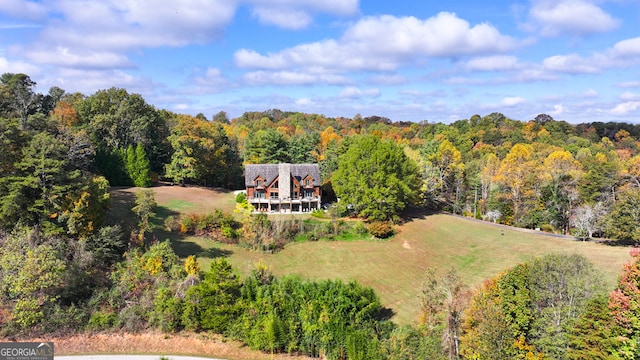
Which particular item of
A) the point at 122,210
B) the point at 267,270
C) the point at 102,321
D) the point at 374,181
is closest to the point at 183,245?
the point at 122,210

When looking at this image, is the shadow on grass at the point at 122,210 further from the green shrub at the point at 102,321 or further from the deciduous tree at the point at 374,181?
the deciduous tree at the point at 374,181

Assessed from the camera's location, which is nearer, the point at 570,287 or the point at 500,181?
the point at 570,287

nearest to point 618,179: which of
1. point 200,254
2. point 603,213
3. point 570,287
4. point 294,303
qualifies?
point 603,213

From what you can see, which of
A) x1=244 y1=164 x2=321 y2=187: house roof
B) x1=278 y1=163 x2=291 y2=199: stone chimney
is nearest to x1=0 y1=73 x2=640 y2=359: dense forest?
x1=244 y1=164 x2=321 y2=187: house roof

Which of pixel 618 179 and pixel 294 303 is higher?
pixel 618 179

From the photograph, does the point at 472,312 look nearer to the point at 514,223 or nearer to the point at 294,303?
the point at 294,303

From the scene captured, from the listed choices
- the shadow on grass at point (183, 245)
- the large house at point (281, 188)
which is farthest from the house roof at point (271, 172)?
the shadow on grass at point (183, 245)
